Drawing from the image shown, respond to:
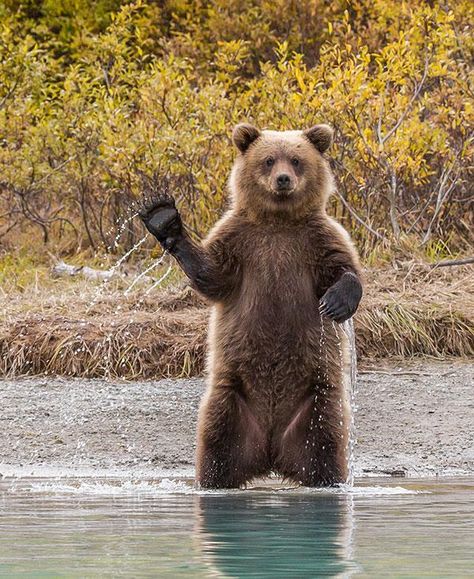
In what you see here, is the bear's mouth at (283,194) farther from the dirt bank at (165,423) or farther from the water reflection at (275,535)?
→ the dirt bank at (165,423)

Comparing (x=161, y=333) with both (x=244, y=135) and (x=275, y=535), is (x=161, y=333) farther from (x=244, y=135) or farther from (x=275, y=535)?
(x=275, y=535)

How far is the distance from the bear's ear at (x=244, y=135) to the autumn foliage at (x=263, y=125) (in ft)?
14.6

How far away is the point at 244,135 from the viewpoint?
7.49 meters

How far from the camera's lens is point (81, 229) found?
14.8 m

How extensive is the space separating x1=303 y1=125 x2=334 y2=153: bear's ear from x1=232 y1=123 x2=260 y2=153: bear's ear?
Result: 0.89 feet

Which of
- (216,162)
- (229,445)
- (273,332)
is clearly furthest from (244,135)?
(216,162)

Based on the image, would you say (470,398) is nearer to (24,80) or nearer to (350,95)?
(350,95)

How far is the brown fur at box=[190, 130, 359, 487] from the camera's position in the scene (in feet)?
22.8

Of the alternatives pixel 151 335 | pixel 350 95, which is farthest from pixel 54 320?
pixel 350 95

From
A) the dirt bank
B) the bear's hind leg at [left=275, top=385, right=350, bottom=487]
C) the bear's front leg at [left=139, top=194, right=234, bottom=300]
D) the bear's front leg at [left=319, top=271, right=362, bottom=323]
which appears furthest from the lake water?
the dirt bank

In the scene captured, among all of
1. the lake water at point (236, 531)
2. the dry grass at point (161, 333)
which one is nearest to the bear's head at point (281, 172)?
the lake water at point (236, 531)

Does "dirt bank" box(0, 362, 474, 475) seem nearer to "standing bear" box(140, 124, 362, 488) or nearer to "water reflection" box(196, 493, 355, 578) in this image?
"standing bear" box(140, 124, 362, 488)

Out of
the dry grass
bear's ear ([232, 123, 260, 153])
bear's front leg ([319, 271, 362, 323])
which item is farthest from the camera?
the dry grass

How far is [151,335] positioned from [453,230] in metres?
3.39
